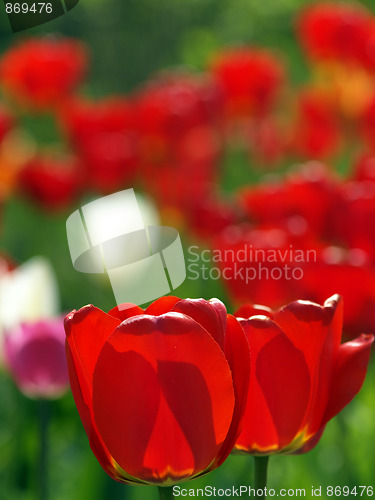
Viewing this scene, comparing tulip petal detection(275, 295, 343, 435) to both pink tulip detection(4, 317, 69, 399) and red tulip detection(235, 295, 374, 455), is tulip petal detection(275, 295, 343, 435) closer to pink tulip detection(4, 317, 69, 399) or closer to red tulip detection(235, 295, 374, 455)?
red tulip detection(235, 295, 374, 455)

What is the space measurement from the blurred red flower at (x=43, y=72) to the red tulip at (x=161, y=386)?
153cm

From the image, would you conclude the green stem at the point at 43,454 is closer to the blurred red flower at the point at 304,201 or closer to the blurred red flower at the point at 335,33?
the blurred red flower at the point at 304,201

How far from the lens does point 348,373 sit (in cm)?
34

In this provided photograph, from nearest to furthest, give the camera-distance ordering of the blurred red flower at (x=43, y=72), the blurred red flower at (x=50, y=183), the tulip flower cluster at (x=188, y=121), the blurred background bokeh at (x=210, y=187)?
the blurred background bokeh at (x=210, y=187)
the blurred red flower at (x=50, y=183)
the tulip flower cluster at (x=188, y=121)
the blurred red flower at (x=43, y=72)

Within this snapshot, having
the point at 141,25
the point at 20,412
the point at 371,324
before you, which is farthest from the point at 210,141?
the point at 141,25

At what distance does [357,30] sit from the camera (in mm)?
1673

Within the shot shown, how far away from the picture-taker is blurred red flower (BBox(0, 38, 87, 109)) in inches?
70.3

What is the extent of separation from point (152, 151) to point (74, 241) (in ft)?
3.39

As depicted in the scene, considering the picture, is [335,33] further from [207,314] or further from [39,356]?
[207,314]

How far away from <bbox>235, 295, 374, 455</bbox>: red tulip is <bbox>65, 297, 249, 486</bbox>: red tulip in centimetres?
2

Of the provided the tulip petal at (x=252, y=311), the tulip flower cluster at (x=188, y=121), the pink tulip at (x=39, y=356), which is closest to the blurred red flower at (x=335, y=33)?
the tulip flower cluster at (x=188, y=121)

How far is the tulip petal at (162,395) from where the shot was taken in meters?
0.30

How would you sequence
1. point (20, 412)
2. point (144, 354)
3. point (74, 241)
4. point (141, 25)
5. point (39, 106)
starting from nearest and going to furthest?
point (144, 354) < point (74, 241) < point (20, 412) < point (39, 106) < point (141, 25)

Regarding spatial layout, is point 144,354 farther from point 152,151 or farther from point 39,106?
point 39,106
